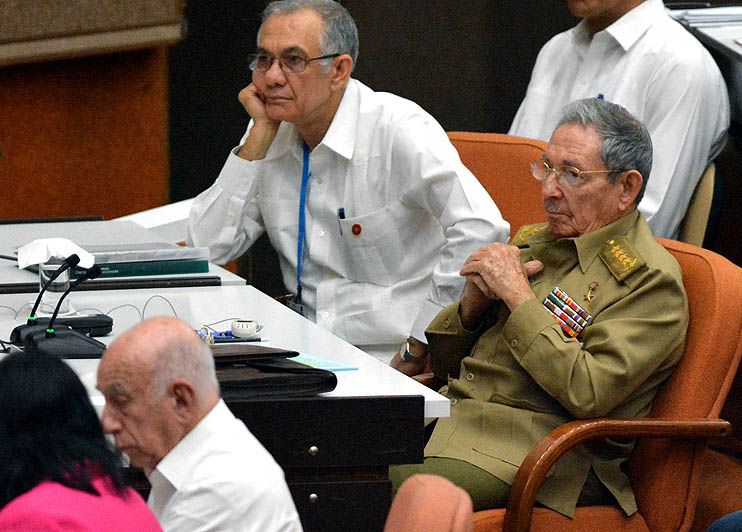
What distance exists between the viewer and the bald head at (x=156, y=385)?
1546mm

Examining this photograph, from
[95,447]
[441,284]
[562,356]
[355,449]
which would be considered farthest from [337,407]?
[441,284]

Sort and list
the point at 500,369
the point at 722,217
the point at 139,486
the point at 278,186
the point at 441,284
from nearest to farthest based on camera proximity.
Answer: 1. the point at 139,486
2. the point at 500,369
3. the point at 441,284
4. the point at 278,186
5. the point at 722,217

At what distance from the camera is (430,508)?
101 centimetres

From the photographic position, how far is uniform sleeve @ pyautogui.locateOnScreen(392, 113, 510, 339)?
3.00 meters

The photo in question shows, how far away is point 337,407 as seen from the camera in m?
2.04

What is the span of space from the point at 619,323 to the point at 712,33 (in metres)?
1.90

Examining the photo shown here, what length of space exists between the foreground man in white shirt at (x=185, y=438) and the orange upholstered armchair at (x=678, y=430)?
0.89m

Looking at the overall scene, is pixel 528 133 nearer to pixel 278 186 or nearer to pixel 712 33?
pixel 712 33

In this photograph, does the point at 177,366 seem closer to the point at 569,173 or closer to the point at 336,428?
the point at 336,428

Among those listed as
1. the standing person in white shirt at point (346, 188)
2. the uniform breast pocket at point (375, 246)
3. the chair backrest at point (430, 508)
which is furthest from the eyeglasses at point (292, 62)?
the chair backrest at point (430, 508)

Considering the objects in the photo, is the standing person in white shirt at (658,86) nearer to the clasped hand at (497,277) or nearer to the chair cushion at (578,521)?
the clasped hand at (497,277)

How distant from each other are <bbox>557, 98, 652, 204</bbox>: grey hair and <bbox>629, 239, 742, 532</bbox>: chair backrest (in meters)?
0.30

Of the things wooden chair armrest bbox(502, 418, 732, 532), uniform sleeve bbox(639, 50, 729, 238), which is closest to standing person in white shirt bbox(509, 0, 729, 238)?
uniform sleeve bbox(639, 50, 729, 238)

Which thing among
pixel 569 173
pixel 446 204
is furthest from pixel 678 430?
pixel 446 204
